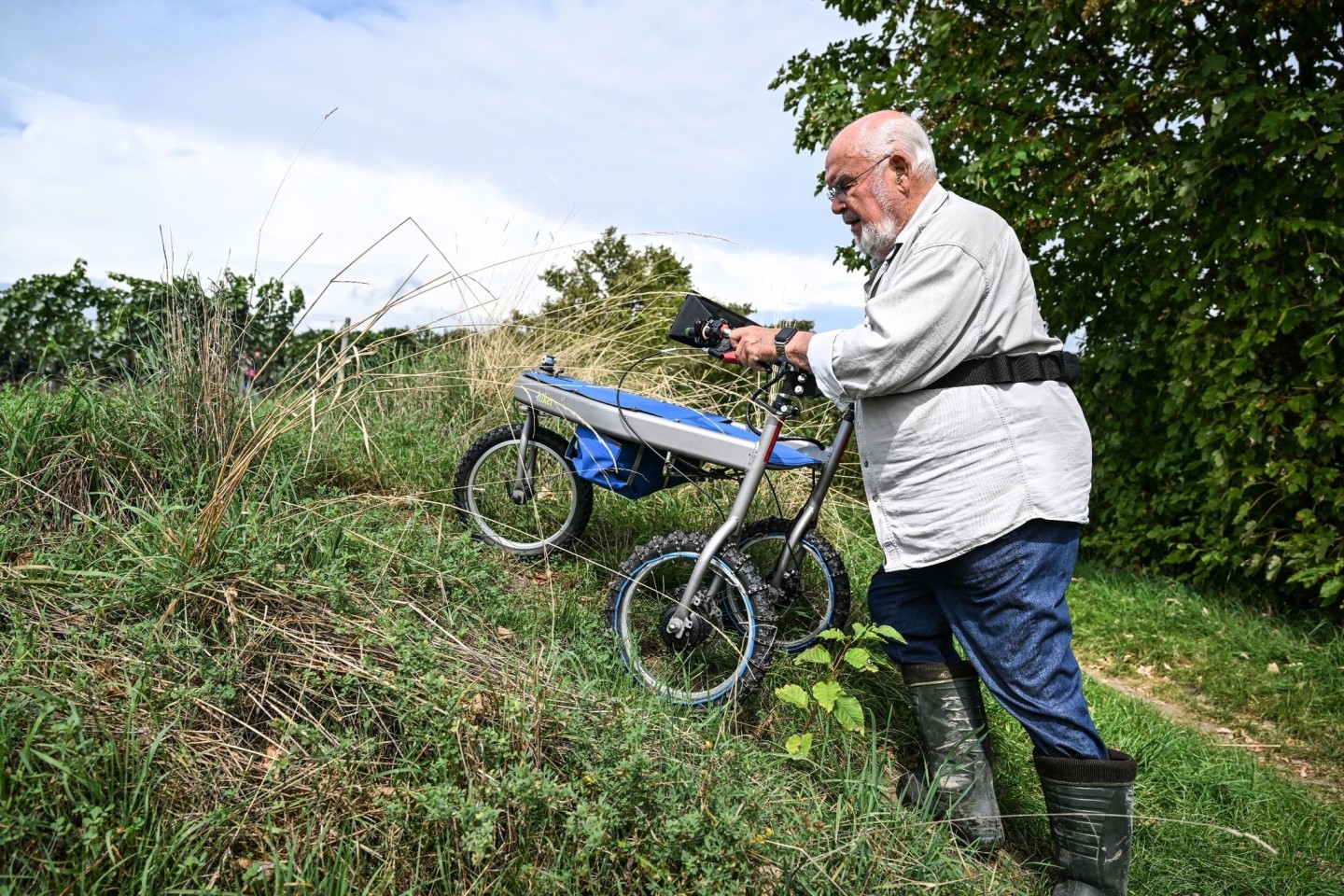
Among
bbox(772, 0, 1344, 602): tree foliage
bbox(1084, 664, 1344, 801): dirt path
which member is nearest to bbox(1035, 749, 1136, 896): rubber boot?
bbox(1084, 664, 1344, 801): dirt path

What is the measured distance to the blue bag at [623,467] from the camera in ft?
11.8

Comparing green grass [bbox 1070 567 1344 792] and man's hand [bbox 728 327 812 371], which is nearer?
man's hand [bbox 728 327 812 371]

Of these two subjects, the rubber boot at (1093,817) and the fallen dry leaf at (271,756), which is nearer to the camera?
the fallen dry leaf at (271,756)

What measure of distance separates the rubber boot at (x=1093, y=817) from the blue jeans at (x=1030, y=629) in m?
0.04

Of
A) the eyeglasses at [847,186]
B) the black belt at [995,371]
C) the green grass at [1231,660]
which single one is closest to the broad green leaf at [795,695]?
the black belt at [995,371]

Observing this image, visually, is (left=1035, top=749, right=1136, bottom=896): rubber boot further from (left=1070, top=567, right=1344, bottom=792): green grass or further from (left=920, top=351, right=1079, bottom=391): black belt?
(left=1070, top=567, right=1344, bottom=792): green grass

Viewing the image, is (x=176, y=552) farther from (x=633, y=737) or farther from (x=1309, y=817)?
(x=1309, y=817)

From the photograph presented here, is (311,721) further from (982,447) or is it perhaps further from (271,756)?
(982,447)

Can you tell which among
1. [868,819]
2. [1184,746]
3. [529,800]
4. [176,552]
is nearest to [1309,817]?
[1184,746]

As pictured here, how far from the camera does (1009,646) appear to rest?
2.54 meters

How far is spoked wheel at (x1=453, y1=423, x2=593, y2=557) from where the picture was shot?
400cm

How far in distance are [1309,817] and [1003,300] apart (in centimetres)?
238

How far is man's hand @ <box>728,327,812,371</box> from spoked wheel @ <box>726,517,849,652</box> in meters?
0.71

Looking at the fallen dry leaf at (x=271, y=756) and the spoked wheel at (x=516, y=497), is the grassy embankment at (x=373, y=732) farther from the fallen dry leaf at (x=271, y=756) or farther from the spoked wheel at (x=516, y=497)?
the spoked wheel at (x=516, y=497)
